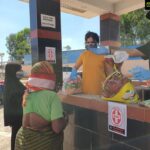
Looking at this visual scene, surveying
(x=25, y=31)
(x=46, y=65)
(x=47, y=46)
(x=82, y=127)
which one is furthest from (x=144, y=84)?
(x=25, y=31)

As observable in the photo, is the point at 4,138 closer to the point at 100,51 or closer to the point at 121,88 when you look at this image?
the point at 100,51

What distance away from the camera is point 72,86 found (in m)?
2.92

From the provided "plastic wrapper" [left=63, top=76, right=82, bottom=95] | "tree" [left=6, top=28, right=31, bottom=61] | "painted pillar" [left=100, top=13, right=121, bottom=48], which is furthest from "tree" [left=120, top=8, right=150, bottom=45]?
"tree" [left=6, top=28, right=31, bottom=61]

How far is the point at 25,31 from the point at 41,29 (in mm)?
50263

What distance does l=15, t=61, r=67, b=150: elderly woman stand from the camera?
6.92ft

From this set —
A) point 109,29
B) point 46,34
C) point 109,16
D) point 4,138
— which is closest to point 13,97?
point 46,34

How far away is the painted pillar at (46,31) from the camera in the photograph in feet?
13.7

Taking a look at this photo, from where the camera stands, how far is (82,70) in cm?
310

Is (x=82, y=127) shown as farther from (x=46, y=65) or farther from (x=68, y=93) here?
(x=46, y=65)

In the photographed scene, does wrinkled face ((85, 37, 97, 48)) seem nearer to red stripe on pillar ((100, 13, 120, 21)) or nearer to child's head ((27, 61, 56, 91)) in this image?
child's head ((27, 61, 56, 91))

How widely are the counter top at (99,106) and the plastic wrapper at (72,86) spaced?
66 mm

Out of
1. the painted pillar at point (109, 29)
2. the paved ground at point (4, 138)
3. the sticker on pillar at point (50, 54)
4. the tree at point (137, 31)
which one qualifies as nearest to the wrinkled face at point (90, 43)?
the tree at point (137, 31)

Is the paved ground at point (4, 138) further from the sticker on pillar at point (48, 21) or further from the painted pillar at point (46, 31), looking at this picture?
the sticker on pillar at point (48, 21)

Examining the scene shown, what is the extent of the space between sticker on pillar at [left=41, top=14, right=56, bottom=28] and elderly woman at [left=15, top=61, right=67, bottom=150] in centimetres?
215
